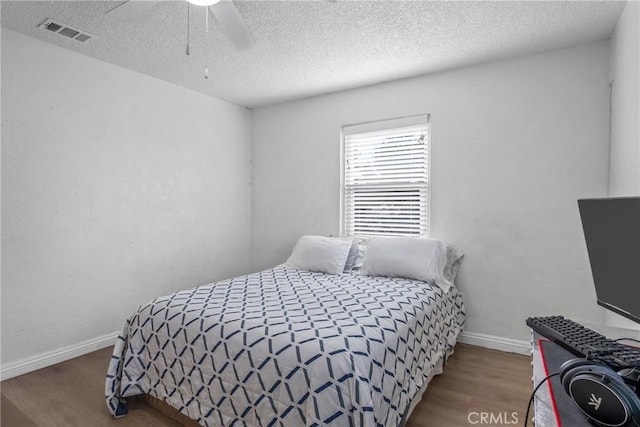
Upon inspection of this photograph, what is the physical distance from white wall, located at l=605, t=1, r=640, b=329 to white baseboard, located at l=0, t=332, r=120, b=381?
3.91 m

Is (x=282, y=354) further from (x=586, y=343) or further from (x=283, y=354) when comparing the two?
(x=586, y=343)

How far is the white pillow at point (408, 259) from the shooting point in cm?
283

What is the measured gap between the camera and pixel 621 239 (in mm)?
1146

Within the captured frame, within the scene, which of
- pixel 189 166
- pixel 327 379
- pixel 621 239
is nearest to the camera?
pixel 621 239

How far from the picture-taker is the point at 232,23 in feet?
6.27

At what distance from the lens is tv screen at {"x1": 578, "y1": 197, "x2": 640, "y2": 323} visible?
107cm

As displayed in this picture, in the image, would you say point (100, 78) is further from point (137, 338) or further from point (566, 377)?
point (566, 377)

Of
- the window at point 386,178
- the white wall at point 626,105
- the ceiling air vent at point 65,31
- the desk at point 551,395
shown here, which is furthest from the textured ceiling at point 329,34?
the desk at point 551,395

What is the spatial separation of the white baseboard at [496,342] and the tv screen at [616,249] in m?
1.85

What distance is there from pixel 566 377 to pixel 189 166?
144 inches

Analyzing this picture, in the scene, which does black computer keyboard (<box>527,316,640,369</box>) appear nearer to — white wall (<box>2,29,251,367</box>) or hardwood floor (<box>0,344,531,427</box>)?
hardwood floor (<box>0,344,531,427</box>)

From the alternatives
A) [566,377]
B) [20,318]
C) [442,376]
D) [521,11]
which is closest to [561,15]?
[521,11]

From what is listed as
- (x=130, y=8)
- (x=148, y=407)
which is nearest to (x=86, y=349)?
(x=148, y=407)

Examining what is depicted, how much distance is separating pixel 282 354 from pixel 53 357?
2.33 meters
